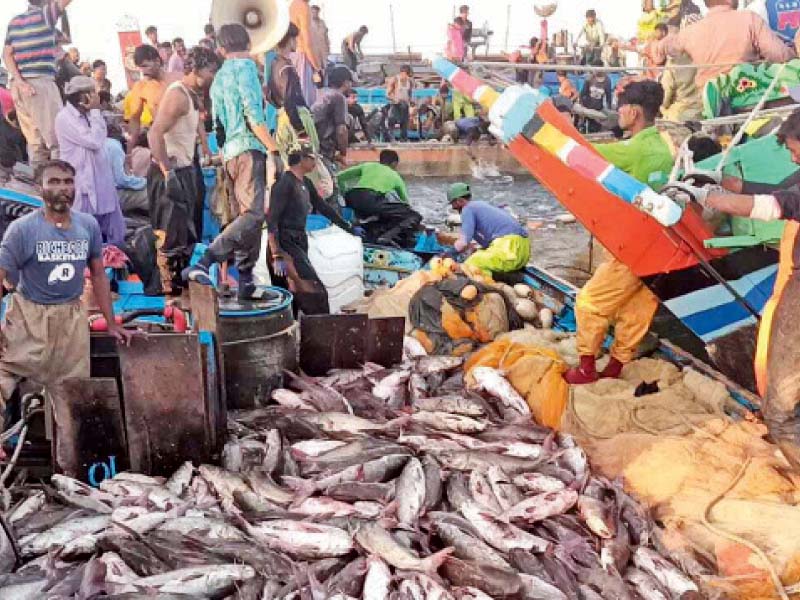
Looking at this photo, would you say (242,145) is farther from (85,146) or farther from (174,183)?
(85,146)

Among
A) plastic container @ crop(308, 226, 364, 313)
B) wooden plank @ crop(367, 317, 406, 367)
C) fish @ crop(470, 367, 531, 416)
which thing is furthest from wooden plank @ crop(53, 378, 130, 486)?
plastic container @ crop(308, 226, 364, 313)

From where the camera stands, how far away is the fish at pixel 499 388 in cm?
635

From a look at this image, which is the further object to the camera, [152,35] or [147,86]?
[152,35]

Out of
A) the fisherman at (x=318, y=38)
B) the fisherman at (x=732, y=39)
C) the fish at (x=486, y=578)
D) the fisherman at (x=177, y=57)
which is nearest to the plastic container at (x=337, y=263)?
the fisherman at (x=732, y=39)

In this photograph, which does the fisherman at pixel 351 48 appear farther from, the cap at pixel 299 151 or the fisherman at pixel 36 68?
the cap at pixel 299 151

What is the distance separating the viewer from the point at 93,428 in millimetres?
5312

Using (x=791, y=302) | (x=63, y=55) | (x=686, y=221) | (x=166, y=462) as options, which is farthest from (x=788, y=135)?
(x=63, y=55)

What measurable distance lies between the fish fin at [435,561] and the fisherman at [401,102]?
17.9 m

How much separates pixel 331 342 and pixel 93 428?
2162 mm

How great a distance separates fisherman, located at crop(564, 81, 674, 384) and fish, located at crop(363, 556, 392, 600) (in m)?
2.80

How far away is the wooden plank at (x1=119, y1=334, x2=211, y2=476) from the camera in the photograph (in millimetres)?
5273

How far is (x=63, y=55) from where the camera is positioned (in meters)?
12.3

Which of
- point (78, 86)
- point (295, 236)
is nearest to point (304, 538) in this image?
point (295, 236)

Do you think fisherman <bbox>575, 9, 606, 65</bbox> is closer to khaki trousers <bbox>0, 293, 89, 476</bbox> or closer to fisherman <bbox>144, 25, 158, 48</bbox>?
fisherman <bbox>144, 25, 158, 48</bbox>
